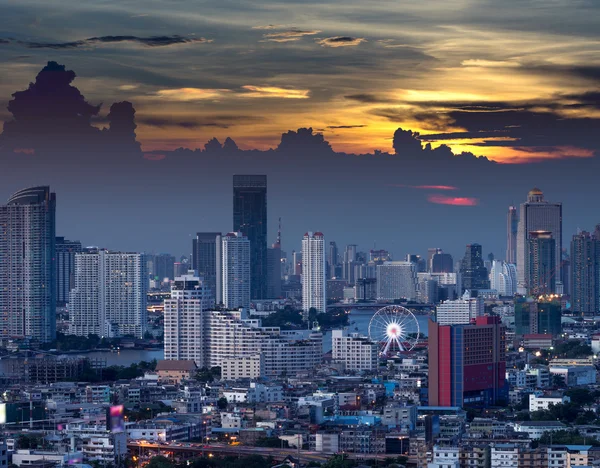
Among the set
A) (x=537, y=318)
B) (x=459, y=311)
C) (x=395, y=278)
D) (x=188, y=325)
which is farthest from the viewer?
(x=395, y=278)

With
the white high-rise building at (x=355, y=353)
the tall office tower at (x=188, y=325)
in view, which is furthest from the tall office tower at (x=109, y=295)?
the white high-rise building at (x=355, y=353)

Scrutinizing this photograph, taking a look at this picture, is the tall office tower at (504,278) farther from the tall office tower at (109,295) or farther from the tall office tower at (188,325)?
the tall office tower at (188,325)

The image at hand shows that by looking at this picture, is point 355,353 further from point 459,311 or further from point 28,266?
point 28,266

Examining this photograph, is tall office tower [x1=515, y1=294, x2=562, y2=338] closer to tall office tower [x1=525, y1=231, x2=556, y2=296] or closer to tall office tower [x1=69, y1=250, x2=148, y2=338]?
tall office tower [x1=69, y1=250, x2=148, y2=338]

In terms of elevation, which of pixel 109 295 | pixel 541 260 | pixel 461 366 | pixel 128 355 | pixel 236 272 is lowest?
pixel 128 355

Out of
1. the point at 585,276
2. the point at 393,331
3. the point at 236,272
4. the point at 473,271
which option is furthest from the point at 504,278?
the point at 393,331

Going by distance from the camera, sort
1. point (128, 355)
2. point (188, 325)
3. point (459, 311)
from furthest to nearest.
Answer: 1. point (459, 311)
2. point (128, 355)
3. point (188, 325)

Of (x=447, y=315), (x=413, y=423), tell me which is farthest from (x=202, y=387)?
(x=447, y=315)
